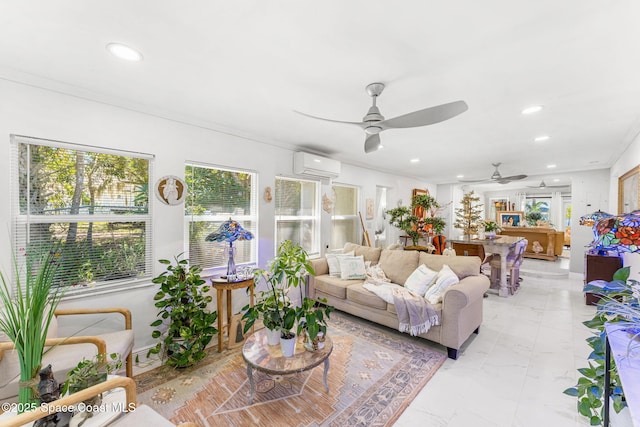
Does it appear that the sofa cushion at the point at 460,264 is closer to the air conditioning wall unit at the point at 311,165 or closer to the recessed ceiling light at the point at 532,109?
the recessed ceiling light at the point at 532,109

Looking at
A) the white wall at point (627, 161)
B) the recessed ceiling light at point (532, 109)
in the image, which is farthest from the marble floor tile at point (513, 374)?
the recessed ceiling light at point (532, 109)

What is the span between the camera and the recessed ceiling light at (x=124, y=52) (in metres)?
1.64

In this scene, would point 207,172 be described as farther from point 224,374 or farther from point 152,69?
point 224,374

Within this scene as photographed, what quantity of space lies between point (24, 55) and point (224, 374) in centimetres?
281

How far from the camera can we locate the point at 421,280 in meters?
3.06

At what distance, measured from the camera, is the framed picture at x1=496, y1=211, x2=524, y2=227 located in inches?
389

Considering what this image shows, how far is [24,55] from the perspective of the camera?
1.75m

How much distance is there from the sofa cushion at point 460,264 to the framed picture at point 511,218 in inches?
325

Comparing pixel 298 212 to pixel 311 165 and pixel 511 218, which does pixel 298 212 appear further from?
pixel 511 218

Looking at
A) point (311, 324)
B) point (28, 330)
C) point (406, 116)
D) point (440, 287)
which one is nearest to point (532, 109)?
point (406, 116)

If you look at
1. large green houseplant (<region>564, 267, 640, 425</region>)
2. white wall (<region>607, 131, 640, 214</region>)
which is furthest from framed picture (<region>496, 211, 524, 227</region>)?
large green houseplant (<region>564, 267, 640, 425</region>)

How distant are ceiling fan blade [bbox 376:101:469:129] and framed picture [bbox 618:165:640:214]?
2.94 m

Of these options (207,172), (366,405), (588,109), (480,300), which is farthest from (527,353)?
(207,172)

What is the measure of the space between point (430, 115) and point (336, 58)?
2.53 ft
